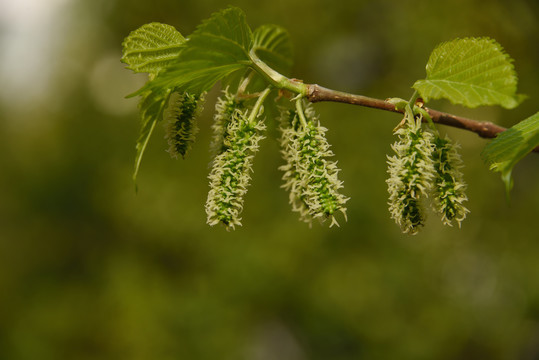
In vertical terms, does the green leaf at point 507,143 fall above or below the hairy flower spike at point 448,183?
above

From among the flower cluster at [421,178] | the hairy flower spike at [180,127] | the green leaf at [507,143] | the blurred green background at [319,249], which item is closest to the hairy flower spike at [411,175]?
the flower cluster at [421,178]

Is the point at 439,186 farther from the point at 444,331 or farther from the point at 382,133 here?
the point at 444,331

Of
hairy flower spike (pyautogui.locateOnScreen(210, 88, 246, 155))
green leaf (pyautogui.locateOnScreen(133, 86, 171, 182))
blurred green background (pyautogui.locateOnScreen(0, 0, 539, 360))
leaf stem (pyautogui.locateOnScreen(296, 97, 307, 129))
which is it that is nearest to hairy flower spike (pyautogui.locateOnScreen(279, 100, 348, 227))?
leaf stem (pyautogui.locateOnScreen(296, 97, 307, 129))

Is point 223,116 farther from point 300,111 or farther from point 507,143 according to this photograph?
point 507,143

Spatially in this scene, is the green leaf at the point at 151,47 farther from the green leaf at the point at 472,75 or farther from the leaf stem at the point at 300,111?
the green leaf at the point at 472,75

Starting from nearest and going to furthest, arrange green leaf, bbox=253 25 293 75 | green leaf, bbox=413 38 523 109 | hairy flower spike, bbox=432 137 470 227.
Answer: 1. green leaf, bbox=413 38 523 109
2. hairy flower spike, bbox=432 137 470 227
3. green leaf, bbox=253 25 293 75

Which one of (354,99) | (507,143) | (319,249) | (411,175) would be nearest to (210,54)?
(354,99)

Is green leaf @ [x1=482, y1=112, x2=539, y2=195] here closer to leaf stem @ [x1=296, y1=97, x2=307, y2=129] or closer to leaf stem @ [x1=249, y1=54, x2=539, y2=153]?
leaf stem @ [x1=249, y1=54, x2=539, y2=153]
